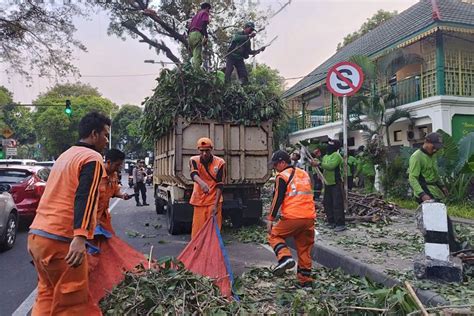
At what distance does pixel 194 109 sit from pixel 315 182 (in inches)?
276

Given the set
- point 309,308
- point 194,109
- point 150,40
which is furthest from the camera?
point 150,40

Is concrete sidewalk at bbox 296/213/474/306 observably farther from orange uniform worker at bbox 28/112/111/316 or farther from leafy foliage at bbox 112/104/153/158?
leafy foliage at bbox 112/104/153/158

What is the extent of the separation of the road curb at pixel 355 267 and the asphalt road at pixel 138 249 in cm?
75

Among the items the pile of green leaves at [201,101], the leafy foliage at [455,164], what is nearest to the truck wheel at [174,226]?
the pile of green leaves at [201,101]

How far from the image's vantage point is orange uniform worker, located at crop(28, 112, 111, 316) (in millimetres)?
2719

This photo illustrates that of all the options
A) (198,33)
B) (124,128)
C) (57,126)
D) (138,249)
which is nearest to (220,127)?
(138,249)

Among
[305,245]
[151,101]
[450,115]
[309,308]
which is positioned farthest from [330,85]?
[450,115]

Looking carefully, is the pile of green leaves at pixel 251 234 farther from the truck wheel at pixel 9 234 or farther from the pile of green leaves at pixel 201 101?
the truck wheel at pixel 9 234

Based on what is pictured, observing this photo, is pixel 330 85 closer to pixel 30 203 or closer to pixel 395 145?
pixel 30 203

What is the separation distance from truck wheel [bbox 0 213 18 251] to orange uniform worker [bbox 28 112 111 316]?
4.92 meters

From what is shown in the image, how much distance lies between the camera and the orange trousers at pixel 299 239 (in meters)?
4.62

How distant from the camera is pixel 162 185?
31.8ft

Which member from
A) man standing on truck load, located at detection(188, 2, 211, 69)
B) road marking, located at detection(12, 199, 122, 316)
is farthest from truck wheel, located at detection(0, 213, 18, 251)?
man standing on truck load, located at detection(188, 2, 211, 69)

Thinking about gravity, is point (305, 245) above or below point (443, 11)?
below
